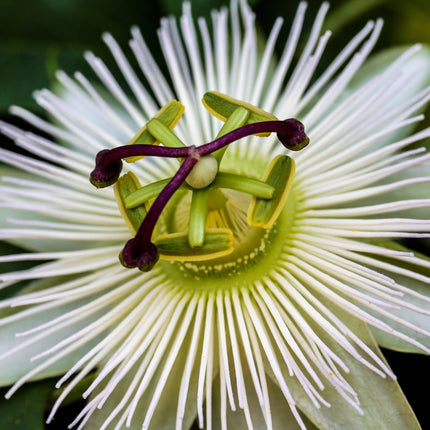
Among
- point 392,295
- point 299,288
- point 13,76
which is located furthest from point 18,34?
point 392,295

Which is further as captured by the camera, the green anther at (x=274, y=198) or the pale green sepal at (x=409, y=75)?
the pale green sepal at (x=409, y=75)

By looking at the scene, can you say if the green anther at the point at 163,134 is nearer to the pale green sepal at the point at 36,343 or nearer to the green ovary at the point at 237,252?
the green ovary at the point at 237,252

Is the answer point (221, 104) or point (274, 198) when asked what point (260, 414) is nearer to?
point (274, 198)

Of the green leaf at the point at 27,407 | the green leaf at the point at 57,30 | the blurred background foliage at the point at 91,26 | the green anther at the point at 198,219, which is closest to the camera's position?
the green anther at the point at 198,219

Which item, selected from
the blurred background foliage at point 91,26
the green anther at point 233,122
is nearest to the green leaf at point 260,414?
the green anther at point 233,122

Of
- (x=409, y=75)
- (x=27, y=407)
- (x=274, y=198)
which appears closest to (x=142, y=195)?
(x=274, y=198)

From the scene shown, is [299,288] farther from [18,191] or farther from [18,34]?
[18,34]

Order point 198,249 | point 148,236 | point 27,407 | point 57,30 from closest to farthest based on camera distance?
point 148,236
point 198,249
point 27,407
point 57,30
